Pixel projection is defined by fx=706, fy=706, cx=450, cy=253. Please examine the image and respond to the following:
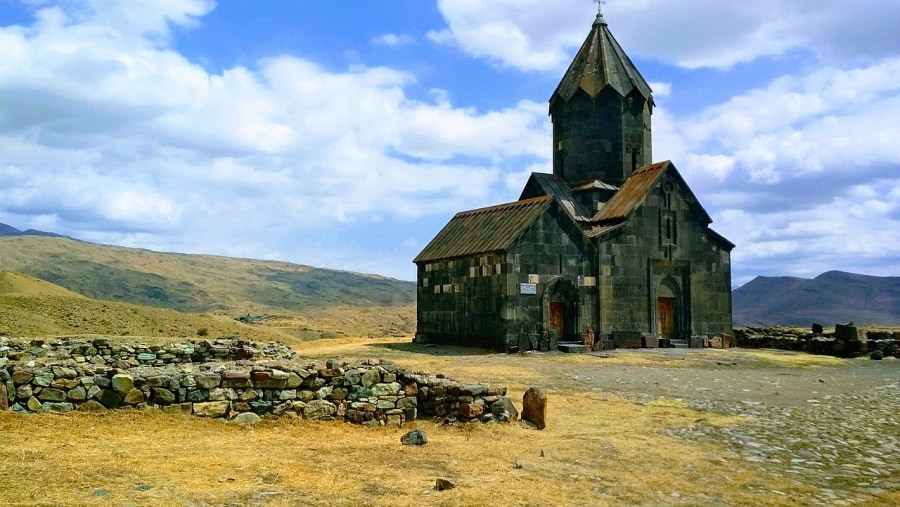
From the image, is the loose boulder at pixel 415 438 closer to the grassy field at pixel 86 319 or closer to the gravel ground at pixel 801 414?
the gravel ground at pixel 801 414

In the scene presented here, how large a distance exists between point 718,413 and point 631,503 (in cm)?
537

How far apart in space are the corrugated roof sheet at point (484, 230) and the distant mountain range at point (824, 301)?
252ft

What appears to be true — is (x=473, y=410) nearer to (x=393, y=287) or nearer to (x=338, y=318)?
(x=338, y=318)

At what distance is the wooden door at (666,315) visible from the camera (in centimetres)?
2783

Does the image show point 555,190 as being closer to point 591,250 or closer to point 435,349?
point 591,250

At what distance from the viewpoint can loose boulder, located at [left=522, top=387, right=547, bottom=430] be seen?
31.2ft

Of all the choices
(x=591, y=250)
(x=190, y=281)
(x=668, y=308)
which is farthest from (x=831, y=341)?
(x=190, y=281)

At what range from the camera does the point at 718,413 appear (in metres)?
10.8

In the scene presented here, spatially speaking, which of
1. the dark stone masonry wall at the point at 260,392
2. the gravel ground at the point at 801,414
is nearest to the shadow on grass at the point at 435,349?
the gravel ground at the point at 801,414

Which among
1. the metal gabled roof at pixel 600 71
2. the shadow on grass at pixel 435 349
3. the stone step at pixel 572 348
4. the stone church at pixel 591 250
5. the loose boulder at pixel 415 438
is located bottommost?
→ the loose boulder at pixel 415 438

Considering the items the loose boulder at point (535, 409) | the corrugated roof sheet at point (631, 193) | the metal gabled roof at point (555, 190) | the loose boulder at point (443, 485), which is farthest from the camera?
the metal gabled roof at point (555, 190)

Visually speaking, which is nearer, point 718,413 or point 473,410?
point 473,410

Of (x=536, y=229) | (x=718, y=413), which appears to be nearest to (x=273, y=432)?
(x=718, y=413)

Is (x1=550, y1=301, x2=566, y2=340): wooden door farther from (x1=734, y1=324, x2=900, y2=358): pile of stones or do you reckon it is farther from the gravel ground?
(x1=734, y1=324, x2=900, y2=358): pile of stones
